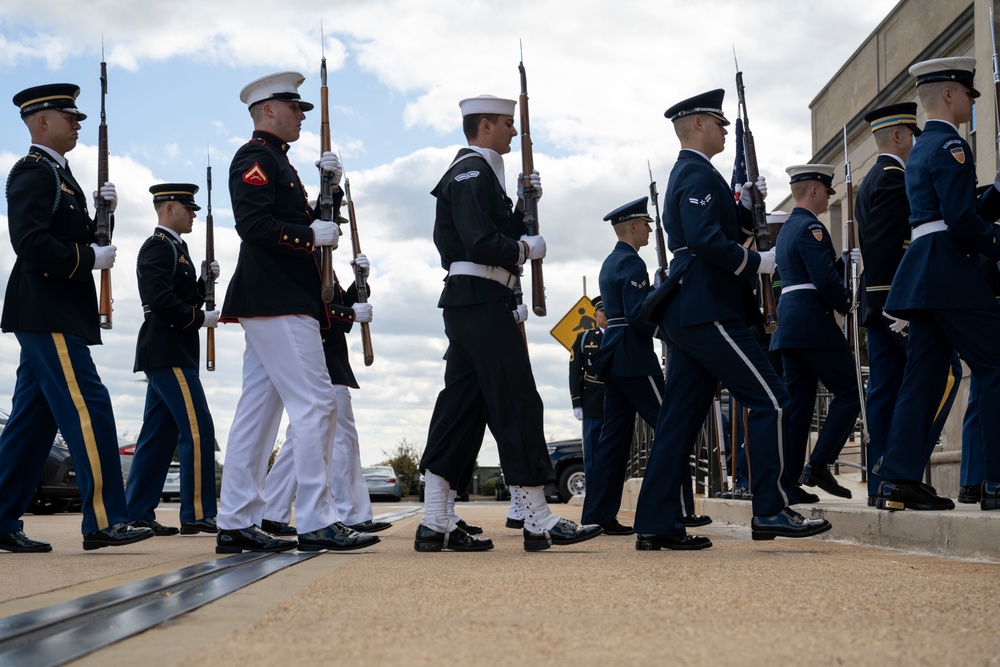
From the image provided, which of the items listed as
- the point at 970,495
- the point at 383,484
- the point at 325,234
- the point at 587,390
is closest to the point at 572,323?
the point at 587,390

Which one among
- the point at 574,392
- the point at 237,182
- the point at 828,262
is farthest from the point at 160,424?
the point at 574,392

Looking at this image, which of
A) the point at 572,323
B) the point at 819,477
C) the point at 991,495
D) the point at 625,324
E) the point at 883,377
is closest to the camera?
the point at 991,495

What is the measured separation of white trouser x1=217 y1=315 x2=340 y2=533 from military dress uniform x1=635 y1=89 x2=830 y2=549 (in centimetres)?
156

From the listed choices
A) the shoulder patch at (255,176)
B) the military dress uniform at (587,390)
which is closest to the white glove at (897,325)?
the shoulder patch at (255,176)

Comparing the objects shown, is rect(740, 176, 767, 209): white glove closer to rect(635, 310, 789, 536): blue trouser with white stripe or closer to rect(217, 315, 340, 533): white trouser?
rect(635, 310, 789, 536): blue trouser with white stripe

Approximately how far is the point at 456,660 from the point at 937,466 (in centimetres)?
946

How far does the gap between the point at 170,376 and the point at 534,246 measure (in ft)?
10.4

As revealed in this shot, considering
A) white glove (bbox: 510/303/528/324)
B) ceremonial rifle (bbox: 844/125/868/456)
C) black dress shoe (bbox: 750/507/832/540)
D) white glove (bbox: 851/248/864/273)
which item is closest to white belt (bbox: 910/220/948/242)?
ceremonial rifle (bbox: 844/125/868/456)

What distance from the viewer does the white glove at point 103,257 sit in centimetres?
660

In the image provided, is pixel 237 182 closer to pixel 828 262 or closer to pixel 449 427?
pixel 449 427

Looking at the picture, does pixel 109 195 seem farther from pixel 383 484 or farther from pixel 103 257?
pixel 383 484

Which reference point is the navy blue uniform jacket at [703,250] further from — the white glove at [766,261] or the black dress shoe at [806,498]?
the black dress shoe at [806,498]

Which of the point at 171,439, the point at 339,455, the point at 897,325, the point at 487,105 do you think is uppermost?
the point at 487,105

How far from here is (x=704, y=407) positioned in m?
6.18
